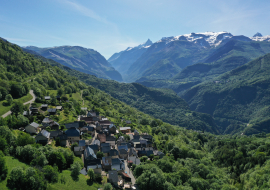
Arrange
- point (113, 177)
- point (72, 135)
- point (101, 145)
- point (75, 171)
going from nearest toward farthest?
point (75, 171) < point (113, 177) < point (101, 145) < point (72, 135)

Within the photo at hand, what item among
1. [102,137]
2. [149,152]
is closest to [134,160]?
[149,152]

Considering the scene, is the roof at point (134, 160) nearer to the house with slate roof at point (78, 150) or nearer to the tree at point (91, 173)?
the house with slate roof at point (78, 150)

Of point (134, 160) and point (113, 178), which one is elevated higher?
point (113, 178)

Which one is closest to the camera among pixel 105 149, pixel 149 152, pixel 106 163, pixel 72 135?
pixel 106 163

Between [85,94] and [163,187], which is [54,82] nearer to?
[85,94]

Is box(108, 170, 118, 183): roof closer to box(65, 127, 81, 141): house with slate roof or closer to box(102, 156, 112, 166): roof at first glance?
box(102, 156, 112, 166): roof

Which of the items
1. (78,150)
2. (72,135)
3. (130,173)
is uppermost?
(72,135)

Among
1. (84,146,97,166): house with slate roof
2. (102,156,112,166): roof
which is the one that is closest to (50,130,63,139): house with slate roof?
(84,146,97,166): house with slate roof

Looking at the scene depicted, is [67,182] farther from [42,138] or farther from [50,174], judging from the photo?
[42,138]
